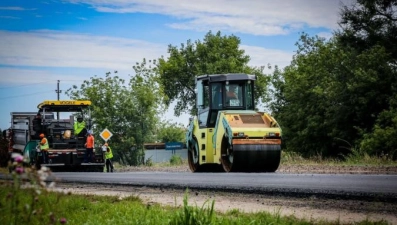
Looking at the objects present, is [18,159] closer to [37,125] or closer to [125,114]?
[37,125]

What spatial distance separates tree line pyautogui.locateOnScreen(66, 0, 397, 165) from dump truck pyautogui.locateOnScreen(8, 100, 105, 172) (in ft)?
40.5

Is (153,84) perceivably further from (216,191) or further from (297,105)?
(216,191)

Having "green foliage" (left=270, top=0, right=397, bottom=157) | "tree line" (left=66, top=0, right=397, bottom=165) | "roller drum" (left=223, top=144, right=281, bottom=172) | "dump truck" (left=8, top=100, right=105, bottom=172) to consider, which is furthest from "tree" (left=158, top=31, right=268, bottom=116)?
"roller drum" (left=223, top=144, right=281, bottom=172)

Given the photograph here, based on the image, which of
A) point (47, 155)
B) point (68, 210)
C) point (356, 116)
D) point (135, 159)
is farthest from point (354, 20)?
point (68, 210)

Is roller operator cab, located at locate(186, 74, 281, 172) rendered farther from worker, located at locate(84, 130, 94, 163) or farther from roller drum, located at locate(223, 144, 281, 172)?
worker, located at locate(84, 130, 94, 163)

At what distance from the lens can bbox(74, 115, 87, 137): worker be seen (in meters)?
32.7

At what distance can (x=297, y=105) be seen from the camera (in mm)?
52812

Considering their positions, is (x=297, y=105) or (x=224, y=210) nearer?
(x=224, y=210)

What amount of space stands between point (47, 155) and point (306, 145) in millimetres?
22675

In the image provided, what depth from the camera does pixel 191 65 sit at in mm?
83938

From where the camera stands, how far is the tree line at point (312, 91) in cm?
4022

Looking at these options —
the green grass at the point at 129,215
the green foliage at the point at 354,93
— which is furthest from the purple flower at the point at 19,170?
the green foliage at the point at 354,93

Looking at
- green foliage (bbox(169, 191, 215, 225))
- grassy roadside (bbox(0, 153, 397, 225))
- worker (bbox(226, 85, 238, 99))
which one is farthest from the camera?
worker (bbox(226, 85, 238, 99))

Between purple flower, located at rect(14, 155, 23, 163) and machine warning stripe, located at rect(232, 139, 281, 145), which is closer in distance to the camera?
purple flower, located at rect(14, 155, 23, 163)
